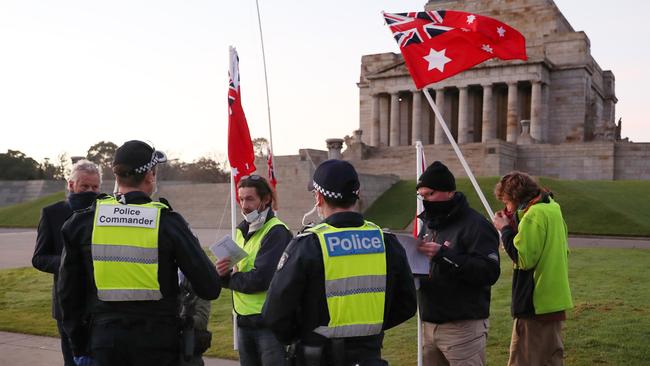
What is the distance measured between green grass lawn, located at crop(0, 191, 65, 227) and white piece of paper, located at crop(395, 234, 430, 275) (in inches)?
1317

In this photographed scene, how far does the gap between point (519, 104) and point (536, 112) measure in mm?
3242

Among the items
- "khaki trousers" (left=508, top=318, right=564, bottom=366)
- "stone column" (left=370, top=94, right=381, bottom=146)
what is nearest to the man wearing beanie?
"khaki trousers" (left=508, top=318, right=564, bottom=366)

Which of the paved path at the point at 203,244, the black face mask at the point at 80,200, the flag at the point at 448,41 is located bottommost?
the paved path at the point at 203,244

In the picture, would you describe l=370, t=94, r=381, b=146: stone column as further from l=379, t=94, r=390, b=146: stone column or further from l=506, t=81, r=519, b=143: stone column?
l=506, t=81, r=519, b=143: stone column

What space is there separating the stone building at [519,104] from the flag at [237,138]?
1279 inches

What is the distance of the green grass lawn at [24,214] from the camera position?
118ft

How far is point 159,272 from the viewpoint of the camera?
3.88m

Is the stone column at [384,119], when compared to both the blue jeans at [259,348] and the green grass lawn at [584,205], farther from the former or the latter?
the blue jeans at [259,348]

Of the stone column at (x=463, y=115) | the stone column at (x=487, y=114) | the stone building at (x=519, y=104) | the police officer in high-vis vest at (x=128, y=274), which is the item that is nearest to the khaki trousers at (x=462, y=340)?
the police officer in high-vis vest at (x=128, y=274)

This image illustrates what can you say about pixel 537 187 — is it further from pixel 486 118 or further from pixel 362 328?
pixel 486 118

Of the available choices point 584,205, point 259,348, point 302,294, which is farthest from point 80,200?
point 584,205

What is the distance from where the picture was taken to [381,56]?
189 ft

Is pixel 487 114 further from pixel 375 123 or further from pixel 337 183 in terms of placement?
pixel 337 183

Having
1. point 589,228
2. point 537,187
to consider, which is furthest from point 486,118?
point 537,187
